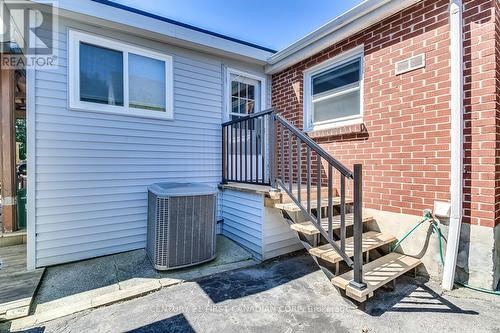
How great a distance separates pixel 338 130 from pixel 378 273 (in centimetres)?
193

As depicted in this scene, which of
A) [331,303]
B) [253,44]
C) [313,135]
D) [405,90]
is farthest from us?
[253,44]

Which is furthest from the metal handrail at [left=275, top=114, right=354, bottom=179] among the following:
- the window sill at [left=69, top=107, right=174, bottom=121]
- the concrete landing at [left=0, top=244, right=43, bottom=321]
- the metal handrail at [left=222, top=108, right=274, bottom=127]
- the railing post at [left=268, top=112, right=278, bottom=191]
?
the concrete landing at [left=0, top=244, right=43, bottom=321]

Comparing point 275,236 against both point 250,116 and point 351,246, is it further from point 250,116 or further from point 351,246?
point 250,116

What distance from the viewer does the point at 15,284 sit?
2.53 meters

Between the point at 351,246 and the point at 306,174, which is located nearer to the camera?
the point at 351,246

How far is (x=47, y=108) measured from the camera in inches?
119

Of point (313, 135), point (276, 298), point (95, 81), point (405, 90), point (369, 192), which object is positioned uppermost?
point (95, 81)

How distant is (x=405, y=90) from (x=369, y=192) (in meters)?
1.28

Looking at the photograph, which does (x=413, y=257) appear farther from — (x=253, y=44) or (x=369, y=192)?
(x=253, y=44)

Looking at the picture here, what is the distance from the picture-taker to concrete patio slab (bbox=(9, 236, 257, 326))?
7.20 ft

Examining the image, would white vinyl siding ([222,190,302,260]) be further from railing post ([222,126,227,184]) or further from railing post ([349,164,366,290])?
railing post ([349,164,366,290])

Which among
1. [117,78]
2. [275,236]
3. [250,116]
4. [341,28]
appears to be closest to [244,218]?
[275,236]

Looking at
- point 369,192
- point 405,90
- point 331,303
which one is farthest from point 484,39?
point 331,303

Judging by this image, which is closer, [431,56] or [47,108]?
[431,56]
